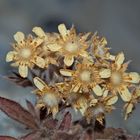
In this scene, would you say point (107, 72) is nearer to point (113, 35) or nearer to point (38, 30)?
point (38, 30)

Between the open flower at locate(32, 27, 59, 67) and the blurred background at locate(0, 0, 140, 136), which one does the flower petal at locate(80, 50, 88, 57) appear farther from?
the blurred background at locate(0, 0, 140, 136)

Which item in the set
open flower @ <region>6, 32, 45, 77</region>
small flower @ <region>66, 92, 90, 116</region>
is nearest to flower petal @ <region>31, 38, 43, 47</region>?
open flower @ <region>6, 32, 45, 77</region>

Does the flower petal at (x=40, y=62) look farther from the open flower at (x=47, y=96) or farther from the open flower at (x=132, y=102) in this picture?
the open flower at (x=132, y=102)

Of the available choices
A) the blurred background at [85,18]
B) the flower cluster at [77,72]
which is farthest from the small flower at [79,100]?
the blurred background at [85,18]

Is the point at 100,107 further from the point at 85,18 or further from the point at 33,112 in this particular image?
the point at 85,18

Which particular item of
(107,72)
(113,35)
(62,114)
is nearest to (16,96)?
(62,114)

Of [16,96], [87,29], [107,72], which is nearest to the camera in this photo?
[107,72]
